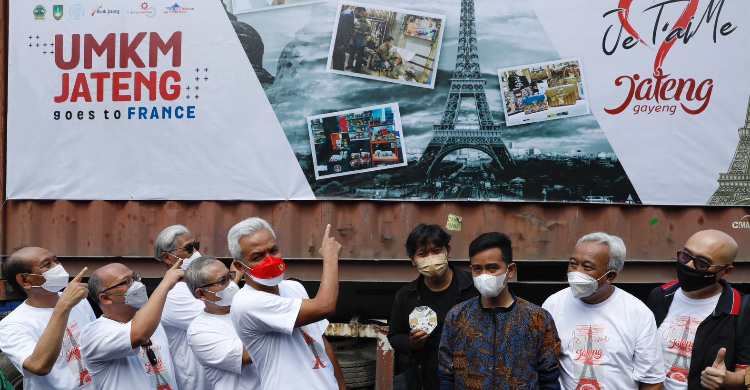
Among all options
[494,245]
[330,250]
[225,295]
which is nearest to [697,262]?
[494,245]

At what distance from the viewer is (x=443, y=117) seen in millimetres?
5723

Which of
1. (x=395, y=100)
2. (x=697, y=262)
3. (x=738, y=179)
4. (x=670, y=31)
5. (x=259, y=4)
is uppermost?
(x=259, y=4)

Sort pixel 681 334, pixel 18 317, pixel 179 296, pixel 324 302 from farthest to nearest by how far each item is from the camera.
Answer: pixel 179 296 < pixel 18 317 < pixel 681 334 < pixel 324 302


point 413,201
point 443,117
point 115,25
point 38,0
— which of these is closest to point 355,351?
point 413,201

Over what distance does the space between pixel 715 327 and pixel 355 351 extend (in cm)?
343

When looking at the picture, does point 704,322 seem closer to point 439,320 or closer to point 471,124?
point 439,320

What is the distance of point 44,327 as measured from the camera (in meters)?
3.55

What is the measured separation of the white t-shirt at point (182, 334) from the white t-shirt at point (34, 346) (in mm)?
496

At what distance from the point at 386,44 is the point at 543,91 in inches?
54.1

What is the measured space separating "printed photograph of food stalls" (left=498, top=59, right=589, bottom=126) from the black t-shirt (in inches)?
91.7

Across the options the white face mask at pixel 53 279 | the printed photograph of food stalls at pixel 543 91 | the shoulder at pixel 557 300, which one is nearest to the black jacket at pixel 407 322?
the shoulder at pixel 557 300

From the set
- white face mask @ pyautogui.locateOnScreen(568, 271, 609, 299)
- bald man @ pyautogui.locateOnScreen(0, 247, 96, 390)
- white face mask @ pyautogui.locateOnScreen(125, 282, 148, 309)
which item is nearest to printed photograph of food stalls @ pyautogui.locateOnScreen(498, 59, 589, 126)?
white face mask @ pyautogui.locateOnScreen(568, 271, 609, 299)

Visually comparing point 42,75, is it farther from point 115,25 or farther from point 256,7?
point 256,7

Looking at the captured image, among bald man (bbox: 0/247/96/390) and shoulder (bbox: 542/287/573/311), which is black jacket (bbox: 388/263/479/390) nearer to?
shoulder (bbox: 542/287/573/311)
